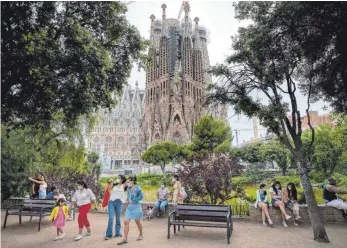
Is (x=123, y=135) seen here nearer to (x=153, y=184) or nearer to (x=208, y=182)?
(x=153, y=184)

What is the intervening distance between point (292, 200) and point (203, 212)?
304 centimetres

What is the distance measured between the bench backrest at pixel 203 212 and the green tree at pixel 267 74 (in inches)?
81.7

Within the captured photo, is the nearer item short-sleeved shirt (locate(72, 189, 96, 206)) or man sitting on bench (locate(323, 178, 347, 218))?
short-sleeved shirt (locate(72, 189, 96, 206))

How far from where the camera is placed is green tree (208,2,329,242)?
6.22 meters

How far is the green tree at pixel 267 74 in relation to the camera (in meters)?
6.22

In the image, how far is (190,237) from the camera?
239 inches

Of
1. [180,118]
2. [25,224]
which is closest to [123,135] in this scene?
[180,118]

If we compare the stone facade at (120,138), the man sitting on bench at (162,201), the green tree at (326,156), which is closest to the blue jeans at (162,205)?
the man sitting on bench at (162,201)

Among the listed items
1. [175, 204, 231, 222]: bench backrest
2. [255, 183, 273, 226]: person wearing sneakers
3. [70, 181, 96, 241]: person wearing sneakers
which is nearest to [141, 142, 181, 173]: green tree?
[255, 183, 273, 226]: person wearing sneakers

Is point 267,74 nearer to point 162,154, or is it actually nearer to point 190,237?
point 190,237

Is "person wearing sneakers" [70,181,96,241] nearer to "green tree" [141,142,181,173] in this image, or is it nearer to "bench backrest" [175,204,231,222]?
"bench backrest" [175,204,231,222]

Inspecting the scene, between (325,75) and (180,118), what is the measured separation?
49.9 meters

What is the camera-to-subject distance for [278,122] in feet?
20.9

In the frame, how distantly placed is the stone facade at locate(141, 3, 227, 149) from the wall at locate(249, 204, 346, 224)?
47765 mm
